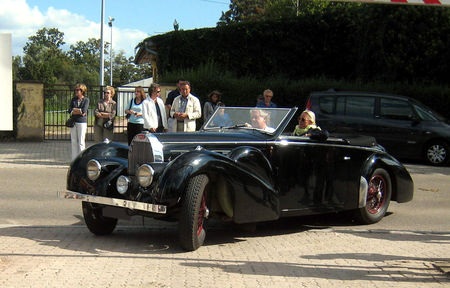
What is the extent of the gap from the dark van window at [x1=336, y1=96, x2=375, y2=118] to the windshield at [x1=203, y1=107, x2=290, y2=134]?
8497 millimetres

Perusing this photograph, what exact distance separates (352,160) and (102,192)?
3.22 metres

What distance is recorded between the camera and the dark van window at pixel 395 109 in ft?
49.9

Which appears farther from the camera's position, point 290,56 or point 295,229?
point 290,56

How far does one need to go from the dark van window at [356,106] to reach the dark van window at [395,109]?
0.28 meters

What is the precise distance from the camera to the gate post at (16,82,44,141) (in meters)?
18.3

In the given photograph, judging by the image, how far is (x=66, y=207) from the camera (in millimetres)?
8508

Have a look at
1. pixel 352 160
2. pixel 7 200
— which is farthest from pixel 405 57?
pixel 7 200

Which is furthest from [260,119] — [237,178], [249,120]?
[237,178]

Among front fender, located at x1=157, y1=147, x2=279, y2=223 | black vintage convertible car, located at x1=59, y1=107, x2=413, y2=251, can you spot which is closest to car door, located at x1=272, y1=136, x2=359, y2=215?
black vintage convertible car, located at x1=59, y1=107, x2=413, y2=251

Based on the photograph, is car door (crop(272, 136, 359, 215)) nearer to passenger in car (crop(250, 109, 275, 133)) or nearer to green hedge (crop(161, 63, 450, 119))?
passenger in car (crop(250, 109, 275, 133))

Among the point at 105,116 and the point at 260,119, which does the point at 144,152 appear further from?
the point at 105,116

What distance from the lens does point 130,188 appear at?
19.8ft

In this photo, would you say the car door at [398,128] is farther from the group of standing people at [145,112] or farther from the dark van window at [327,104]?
the group of standing people at [145,112]

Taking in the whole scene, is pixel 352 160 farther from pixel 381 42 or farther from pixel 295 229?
pixel 381 42
